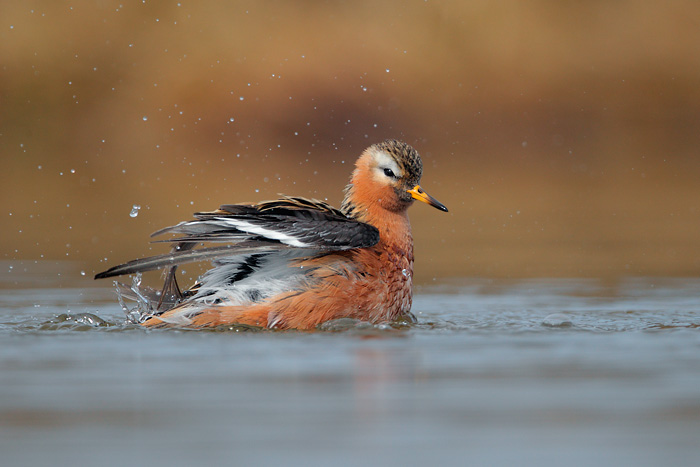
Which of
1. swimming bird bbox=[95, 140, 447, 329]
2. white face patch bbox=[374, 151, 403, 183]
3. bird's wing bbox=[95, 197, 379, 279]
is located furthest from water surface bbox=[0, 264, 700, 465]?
white face patch bbox=[374, 151, 403, 183]

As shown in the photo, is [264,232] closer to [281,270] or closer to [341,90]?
[281,270]

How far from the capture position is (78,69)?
2866 cm

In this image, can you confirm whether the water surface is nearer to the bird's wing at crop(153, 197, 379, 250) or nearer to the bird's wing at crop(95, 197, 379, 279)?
the bird's wing at crop(95, 197, 379, 279)

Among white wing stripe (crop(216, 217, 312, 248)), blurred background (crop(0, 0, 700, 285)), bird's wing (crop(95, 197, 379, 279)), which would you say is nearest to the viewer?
bird's wing (crop(95, 197, 379, 279))

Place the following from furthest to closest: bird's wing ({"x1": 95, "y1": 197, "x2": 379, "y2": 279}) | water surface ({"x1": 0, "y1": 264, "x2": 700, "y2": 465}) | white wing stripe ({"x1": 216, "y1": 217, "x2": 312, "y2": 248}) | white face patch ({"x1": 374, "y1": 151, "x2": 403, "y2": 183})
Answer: white face patch ({"x1": 374, "y1": 151, "x2": 403, "y2": 183}) → white wing stripe ({"x1": 216, "y1": 217, "x2": 312, "y2": 248}) → bird's wing ({"x1": 95, "y1": 197, "x2": 379, "y2": 279}) → water surface ({"x1": 0, "y1": 264, "x2": 700, "y2": 465})

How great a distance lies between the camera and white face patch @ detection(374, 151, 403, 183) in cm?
934

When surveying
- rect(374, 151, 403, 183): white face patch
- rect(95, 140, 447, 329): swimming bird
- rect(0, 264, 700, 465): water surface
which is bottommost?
rect(0, 264, 700, 465): water surface

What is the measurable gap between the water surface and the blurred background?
48.5 feet

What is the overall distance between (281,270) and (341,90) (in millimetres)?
18996

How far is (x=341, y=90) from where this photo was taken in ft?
Result: 88.9

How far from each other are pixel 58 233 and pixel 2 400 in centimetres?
964

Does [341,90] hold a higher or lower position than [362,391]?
higher

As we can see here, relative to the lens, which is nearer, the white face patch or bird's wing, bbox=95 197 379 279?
bird's wing, bbox=95 197 379 279

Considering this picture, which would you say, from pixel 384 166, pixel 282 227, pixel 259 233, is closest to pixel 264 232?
pixel 259 233
